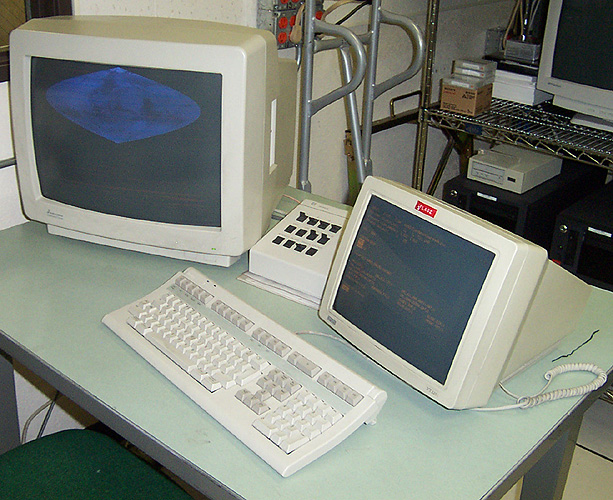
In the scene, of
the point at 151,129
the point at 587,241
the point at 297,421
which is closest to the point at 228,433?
the point at 297,421

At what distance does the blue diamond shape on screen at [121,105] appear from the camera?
1.28 meters

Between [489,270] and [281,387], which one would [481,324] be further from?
[281,387]

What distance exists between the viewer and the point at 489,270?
0.95 m

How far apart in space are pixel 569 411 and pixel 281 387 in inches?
16.7

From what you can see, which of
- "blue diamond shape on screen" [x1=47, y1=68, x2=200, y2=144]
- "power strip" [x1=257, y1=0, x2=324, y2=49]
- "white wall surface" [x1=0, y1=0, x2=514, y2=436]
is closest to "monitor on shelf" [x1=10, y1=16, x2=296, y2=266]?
"blue diamond shape on screen" [x1=47, y1=68, x2=200, y2=144]

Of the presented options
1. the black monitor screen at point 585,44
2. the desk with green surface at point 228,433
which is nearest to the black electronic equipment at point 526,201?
the black monitor screen at point 585,44

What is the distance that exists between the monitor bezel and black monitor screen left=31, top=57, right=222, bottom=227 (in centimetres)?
39

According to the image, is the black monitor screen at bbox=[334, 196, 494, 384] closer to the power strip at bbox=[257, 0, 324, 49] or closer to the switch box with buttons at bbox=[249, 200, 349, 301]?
the switch box with buttons at bbox=[249, 200, 349, 301]

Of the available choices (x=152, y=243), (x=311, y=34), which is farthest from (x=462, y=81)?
(x=152, y=243)

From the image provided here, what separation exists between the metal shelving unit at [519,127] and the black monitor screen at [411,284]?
123 centimetres

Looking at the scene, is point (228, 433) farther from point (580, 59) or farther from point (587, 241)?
point (580, 59)

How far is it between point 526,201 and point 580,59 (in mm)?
466

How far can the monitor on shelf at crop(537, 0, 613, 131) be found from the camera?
213 cm

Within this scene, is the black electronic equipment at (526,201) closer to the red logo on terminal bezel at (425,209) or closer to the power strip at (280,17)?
the power strip at (280,17)
